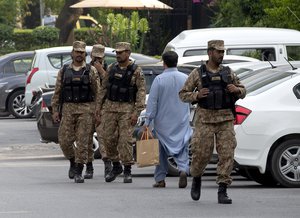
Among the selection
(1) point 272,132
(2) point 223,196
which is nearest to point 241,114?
(1) point 272,132

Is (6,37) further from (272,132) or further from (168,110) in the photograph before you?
(272,132)

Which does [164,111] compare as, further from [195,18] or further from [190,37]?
[195,18]

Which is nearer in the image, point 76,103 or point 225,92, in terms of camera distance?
point 225,92

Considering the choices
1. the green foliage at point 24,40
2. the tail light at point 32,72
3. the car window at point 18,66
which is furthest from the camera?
the green foliage at point 24,40

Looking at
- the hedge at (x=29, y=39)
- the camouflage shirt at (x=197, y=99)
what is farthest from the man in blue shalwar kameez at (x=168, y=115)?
the hedge at (x=29, y=39)

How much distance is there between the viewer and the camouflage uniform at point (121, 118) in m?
13.9

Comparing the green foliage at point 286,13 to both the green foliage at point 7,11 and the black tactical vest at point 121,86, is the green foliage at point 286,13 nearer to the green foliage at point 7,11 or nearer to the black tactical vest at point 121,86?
the black tactical vest at point 121,86

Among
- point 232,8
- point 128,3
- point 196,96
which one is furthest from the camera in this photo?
point 128,3

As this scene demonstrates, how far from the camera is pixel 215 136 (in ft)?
38.7

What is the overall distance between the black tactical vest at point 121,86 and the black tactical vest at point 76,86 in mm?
329

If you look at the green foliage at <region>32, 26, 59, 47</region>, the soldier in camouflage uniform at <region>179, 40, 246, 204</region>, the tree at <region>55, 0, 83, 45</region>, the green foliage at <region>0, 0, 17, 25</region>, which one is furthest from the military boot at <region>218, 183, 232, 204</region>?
the green foliage at <region>0, 0, 17, 25</region>

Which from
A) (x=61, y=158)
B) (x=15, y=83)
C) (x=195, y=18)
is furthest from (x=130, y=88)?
(x=195, y=18)

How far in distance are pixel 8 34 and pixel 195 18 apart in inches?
314

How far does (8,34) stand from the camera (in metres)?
44.8
